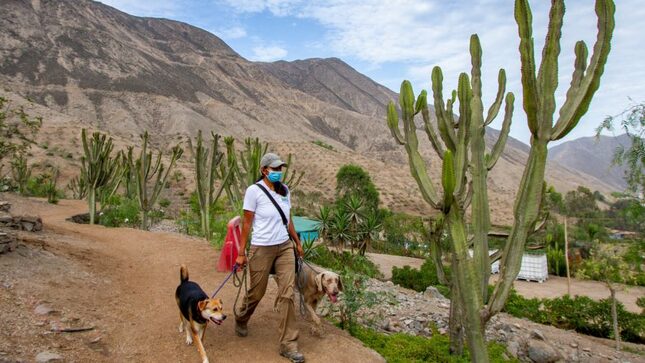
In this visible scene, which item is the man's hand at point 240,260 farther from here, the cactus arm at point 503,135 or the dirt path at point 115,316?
the cactus arm at point 503,135

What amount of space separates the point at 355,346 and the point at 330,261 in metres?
12.2

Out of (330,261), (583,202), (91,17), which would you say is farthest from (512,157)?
(330,261)

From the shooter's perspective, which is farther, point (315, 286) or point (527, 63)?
point (315, 286)

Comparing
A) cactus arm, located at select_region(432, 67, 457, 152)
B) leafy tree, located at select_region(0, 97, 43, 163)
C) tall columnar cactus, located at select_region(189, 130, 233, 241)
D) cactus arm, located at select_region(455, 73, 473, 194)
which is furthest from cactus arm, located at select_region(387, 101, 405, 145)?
leafy tree, located at select_region(0, 97, 43, 163)

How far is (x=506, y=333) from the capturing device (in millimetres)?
9867

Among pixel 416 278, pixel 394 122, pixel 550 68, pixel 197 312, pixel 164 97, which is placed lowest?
pixel 416 278

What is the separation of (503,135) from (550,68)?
193 centimetres

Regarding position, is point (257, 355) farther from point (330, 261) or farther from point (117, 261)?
point (330, 261)

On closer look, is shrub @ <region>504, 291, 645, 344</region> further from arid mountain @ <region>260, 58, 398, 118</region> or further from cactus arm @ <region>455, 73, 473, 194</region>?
arid mountain @ <region>260, 58, 398, 118</region>

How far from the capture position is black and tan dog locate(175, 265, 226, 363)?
157 inches

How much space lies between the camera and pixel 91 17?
301 ft

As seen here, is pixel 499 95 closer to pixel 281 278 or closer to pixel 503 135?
pixel 503 135

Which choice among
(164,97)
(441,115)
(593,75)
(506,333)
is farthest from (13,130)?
(164,97)

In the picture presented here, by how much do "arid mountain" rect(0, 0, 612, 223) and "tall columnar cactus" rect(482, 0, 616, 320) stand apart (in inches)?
1459
